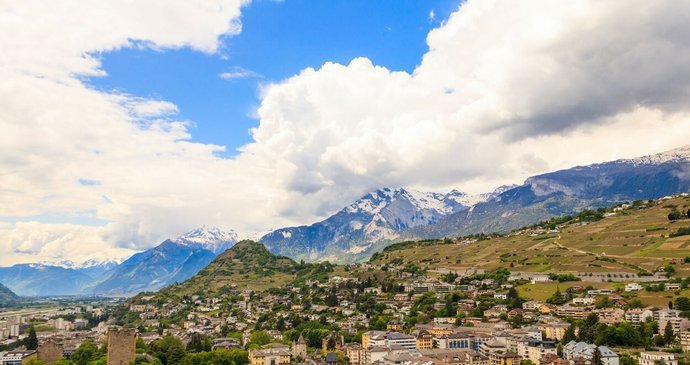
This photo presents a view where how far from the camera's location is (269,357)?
98188 millimetres

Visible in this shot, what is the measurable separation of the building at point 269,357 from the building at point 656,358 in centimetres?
5298

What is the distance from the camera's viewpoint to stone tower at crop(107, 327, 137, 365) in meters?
87.2

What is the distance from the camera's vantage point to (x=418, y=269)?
7333 inches

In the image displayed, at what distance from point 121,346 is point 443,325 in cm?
6061

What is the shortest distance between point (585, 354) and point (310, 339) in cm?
5410

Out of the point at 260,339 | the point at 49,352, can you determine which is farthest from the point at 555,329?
→ the point at 49,352

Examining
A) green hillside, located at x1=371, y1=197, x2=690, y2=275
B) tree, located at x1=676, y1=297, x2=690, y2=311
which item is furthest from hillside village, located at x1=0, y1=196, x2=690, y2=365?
green hillside, located at x1=371, y1=197, x2=690, y2=275

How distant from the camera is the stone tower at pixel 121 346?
286 feet

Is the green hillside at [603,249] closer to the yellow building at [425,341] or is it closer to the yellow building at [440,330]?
the yellow building at [440,330]

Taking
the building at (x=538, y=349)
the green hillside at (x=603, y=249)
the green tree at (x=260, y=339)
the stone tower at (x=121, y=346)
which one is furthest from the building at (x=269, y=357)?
the green hillside at (x=603, y=249)

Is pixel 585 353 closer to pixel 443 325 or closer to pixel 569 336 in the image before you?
pixel 569 336

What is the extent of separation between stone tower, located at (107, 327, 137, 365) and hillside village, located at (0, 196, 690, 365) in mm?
395

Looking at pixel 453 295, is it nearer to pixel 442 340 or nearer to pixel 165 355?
pixel 442 340

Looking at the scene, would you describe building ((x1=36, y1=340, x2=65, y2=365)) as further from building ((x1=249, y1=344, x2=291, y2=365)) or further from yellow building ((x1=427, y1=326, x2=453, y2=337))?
yellow building ((x1=427, y1=326, x2=453, y2=337))
